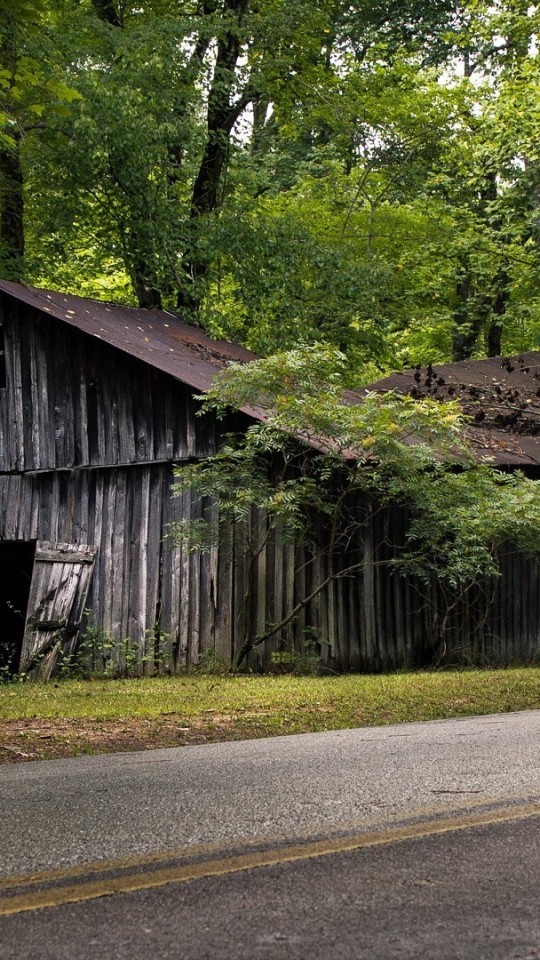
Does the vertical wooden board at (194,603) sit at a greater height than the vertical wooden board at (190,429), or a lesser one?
lesser

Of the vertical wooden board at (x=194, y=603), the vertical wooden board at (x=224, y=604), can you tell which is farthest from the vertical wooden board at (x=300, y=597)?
the vertical wooden board at (x=194, y=603)

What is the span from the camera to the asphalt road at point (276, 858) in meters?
3.38

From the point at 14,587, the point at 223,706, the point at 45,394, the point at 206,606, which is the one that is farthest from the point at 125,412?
the point at 223,706

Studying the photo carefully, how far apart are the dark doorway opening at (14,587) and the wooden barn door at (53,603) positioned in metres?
2.72

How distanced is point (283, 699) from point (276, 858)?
7795 mm

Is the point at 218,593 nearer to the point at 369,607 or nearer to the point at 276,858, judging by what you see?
the point at 369,607

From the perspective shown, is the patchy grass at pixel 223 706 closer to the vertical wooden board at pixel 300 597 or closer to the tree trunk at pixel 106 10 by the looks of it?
the vertical wooden board at pixel 300 597

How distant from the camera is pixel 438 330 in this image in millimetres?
36625

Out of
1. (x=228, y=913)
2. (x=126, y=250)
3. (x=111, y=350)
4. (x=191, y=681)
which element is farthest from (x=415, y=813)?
(x=126, y=250)

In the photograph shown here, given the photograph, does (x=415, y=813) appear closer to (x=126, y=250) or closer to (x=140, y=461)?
(x=140, y=461)

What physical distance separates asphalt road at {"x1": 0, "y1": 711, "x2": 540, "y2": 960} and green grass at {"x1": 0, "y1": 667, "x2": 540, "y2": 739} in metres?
2.99

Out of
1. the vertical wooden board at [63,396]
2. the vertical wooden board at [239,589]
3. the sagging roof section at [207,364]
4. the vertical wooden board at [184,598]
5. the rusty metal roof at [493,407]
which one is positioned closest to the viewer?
the vertical wooden board at [239,589]

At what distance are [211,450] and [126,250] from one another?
381 inches

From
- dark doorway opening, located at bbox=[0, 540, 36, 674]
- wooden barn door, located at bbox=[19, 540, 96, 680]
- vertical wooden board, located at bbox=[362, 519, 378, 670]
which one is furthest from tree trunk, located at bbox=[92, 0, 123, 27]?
vertical wooden board, located at bbox=[362, 519, 378, 670]
